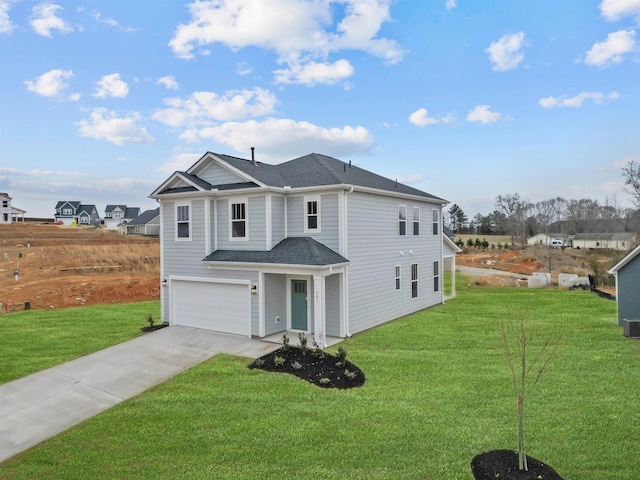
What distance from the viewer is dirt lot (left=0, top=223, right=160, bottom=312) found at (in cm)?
2238

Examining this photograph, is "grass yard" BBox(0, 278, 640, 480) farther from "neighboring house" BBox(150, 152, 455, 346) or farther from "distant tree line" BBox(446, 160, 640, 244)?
"distant tree line" BBox(446, 160, 640, 244)

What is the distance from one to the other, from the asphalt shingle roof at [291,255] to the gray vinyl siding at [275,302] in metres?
0.79

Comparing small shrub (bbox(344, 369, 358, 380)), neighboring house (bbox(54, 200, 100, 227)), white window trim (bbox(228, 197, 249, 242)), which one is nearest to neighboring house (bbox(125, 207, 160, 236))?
neighboring house (bbox(54, 200, 100, 227))

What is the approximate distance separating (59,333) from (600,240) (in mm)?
83385

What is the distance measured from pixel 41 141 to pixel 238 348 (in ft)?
48.3

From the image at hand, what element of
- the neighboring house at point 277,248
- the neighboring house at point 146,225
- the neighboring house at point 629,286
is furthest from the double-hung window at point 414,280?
the neighboring house at point 146,225

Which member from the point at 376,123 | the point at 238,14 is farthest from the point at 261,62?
the point at 376,123

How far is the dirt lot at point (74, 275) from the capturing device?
881 inches

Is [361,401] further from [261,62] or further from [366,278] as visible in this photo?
[261,62]

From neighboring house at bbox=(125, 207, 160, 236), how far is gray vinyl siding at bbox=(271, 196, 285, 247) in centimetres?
5454

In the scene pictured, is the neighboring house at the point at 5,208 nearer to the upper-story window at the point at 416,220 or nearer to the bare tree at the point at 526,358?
the upper-story window at the point at 416,220

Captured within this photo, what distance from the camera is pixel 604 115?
18328mm

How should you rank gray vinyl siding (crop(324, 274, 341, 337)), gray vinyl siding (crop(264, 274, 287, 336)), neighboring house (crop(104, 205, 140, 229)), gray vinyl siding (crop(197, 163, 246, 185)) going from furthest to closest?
neighboring house (crop(104, 205, 140, 229)) < gray vinyl siding (crop(197, 163, 246, 185)) < gray vinyl siding (crop(264, 274, 287, 336)) < gray vinyl siding (crop(324, 274, 341, 337))

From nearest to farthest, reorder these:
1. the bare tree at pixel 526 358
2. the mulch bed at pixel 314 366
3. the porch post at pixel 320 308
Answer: the bare tree at pixel 526 358, the mulch bed at pixel 314 366, the porch post at pixel 320 308
